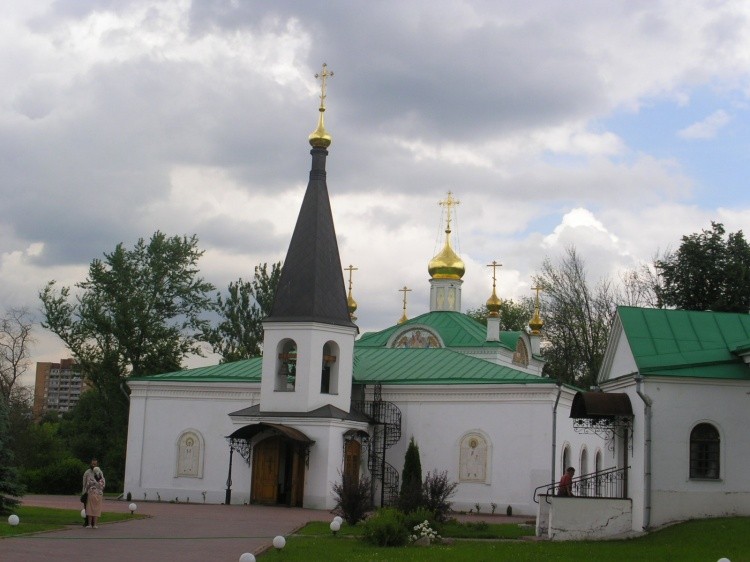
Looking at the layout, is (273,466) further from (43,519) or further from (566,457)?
(43,519)

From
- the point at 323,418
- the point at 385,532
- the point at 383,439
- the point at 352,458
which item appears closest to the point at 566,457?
the point at 383,439

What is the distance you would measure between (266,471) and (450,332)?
13.1 m

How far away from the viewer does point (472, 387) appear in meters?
29.0

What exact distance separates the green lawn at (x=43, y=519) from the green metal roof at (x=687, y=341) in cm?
1025

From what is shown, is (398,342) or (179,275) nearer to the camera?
(398,342)

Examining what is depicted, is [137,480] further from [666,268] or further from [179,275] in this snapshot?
[666,268]

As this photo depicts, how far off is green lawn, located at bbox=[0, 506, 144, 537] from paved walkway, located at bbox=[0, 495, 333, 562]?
1.02ft

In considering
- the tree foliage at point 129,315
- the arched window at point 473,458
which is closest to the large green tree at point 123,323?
the tree foliage at point 129,315

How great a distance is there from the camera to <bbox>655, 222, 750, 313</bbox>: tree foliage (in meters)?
33.5

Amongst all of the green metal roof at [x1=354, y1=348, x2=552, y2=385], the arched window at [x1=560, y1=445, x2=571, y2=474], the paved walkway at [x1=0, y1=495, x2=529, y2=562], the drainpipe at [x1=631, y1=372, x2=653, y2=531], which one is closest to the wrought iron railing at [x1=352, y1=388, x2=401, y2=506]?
the green metal roof at [x1=354, y1=348, x2=552, y2=385]

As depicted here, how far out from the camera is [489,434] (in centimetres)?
2867

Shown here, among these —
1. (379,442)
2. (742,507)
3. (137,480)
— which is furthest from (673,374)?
(137,480)

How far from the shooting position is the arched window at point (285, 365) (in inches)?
1150

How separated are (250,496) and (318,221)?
25.1 feet
